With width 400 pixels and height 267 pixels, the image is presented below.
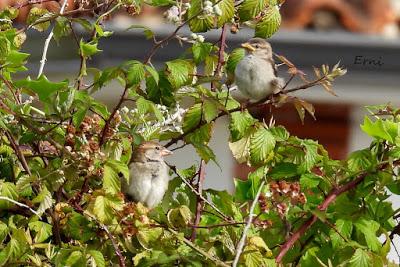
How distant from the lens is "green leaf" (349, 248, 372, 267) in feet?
7.11

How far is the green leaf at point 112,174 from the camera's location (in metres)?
2.18

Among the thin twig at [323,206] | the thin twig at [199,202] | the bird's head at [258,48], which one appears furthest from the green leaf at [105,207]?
the bird's head at [258,48]

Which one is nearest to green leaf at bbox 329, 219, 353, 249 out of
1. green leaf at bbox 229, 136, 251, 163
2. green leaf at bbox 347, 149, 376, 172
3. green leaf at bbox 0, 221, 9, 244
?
green leaf at bbox 347, 149, 376, 172

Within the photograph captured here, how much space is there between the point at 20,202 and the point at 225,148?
13.0 ft

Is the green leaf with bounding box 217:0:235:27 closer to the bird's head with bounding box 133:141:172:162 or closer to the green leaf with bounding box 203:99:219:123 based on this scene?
the green leaf with bounding box 203:99:219:123

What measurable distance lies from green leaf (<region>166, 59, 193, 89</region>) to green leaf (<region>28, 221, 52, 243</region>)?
35cm

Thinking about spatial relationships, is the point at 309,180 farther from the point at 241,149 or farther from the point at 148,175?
the point at 148,175

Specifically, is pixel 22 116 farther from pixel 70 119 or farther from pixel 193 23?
pixel 193 23

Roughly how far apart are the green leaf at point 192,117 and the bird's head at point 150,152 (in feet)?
0.65

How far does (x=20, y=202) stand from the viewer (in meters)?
2.23

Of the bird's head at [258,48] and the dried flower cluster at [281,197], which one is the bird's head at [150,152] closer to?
the dried flower cluster at [281,197]

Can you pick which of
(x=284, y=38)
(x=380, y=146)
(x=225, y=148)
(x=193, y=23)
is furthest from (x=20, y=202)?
(x=225, y=148)
